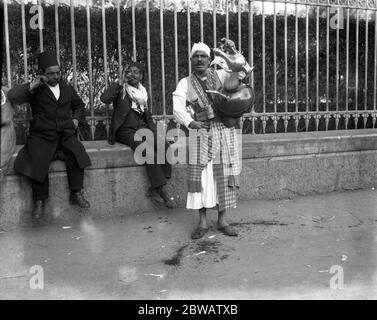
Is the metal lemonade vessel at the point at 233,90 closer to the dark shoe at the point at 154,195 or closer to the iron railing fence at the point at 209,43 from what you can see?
the iron railing fence at the point at 209,43

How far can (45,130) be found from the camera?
4.91m

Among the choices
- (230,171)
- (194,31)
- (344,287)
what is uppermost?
(194,31)

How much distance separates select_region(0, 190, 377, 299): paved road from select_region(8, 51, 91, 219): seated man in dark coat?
43 cm

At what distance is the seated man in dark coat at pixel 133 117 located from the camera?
522 cm

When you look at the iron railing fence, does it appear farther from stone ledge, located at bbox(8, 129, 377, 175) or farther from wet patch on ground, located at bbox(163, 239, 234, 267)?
wet patch on ground, located at bbox(163, 239, 234, 267)

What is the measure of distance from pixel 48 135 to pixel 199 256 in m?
1.89

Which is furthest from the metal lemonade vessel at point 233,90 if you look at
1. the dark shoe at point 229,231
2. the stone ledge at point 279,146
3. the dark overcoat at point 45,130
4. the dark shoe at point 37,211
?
the dark shoe at point 37,211

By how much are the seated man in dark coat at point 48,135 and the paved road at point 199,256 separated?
43cm

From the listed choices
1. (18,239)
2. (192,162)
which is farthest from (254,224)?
(18,239)

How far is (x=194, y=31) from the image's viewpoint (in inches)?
274

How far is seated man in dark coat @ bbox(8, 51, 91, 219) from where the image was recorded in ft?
15.7

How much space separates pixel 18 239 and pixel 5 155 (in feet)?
2.51

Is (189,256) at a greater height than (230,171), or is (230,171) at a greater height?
(230,171)

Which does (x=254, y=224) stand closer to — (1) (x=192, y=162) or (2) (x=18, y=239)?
(1) (x=192, y=162)
